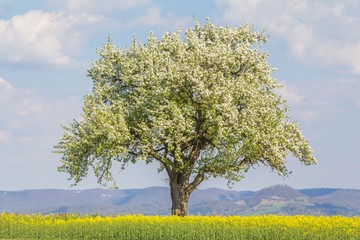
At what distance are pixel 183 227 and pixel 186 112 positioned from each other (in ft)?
32.3

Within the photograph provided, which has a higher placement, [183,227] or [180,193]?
[180,193]

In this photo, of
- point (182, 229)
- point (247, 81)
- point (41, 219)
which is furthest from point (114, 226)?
point (247, 81)

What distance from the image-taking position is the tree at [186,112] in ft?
145

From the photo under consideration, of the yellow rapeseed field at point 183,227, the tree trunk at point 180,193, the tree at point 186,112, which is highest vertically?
the tree at point 186,112

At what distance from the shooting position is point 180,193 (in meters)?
48.0

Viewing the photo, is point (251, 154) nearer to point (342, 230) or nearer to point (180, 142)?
point (180, 142)

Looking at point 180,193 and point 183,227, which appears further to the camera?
point 180,193

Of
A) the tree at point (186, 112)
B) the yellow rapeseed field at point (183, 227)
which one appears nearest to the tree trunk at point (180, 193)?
the tree at point (186, 112)

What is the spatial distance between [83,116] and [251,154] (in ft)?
42.2

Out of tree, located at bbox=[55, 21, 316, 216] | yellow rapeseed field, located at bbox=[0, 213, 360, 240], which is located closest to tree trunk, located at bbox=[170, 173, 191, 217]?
Result: tree, located at bbox=[55, 21, 316, 216]

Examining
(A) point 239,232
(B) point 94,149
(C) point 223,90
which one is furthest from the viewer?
(B) point 94,149

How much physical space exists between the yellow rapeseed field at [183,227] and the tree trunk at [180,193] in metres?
7.06

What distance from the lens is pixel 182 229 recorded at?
37.3 m

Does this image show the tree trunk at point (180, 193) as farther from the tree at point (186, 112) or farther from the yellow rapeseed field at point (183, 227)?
the yellow rapeseed field at point (183, 227)
